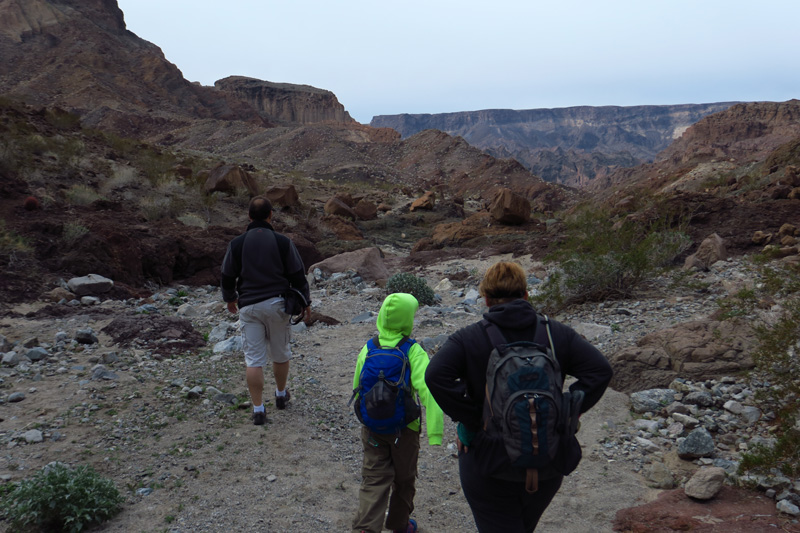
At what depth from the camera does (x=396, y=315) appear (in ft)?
8.52

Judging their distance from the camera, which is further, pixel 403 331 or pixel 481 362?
pixel 403 331

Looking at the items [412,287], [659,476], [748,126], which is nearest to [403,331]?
[659,476]

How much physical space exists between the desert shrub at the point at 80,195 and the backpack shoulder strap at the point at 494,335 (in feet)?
39.7

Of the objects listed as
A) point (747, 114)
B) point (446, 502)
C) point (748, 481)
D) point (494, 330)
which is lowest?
point (446, 502)

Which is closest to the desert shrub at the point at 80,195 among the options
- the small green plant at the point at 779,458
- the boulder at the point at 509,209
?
the boulder at the point at 509,209

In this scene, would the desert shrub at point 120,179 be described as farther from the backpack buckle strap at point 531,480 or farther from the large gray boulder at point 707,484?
the backpack buckle strap at point 531,480

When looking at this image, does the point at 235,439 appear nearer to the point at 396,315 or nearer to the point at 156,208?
the point at 396,315

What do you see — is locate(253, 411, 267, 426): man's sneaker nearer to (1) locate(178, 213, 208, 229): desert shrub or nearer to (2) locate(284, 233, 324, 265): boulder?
(2) locate(284, 233, 324, 265): boulder

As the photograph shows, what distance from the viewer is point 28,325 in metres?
6.03

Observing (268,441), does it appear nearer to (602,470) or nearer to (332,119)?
(602,470)

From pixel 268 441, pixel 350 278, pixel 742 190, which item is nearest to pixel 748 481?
pixel 268 441

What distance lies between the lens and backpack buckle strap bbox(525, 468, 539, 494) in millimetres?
1829

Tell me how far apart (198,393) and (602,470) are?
3303 mm

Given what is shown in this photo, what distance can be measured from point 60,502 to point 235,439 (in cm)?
126
